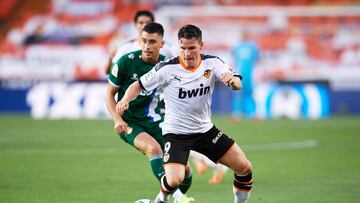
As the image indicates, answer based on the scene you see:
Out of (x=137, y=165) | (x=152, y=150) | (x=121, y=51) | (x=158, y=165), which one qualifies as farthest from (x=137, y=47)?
(x=137, y=165)

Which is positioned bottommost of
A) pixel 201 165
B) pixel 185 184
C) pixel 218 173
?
pixel 201 165

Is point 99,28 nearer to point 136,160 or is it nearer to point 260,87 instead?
point 260,87

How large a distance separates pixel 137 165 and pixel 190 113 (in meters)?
5.66

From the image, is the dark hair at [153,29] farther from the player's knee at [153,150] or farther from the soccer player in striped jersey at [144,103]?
the player's knee at [153,150]

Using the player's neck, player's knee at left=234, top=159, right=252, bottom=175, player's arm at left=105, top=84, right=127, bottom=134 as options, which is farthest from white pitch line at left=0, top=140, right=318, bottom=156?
player's knee at left=234, top=159, right=252, bottom=175

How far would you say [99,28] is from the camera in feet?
98.9

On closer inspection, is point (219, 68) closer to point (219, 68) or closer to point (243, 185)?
point (219, 68)

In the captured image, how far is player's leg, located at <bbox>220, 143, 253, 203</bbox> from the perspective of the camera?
8.00 m

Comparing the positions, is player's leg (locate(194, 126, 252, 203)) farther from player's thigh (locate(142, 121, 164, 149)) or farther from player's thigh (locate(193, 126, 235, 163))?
player's thigh (locate(142, 121, 164, 149))

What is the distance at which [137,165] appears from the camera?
44.4 ft

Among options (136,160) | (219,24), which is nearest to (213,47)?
(219,24)

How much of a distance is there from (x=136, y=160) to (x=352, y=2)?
1749 cm

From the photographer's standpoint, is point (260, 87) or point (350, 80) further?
point (350, 80)

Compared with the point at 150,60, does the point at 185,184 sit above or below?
below
